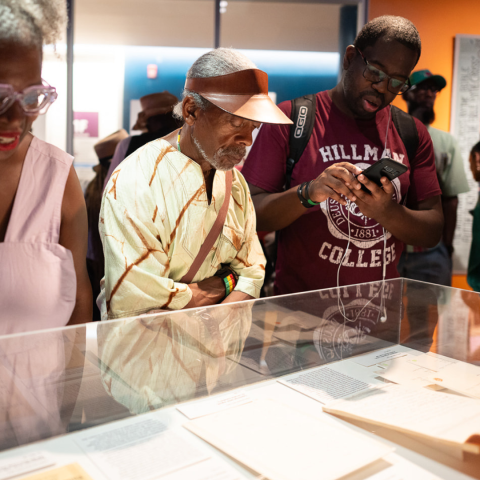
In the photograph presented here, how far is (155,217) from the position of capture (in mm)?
1480

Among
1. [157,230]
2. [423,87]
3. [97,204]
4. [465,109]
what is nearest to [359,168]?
[157,230]

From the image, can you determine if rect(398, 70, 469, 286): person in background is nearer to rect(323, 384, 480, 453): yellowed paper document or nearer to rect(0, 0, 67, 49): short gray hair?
rect(323, 384, 480, 453): yellowed paper document

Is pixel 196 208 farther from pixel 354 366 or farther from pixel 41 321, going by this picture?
pixel 354 366

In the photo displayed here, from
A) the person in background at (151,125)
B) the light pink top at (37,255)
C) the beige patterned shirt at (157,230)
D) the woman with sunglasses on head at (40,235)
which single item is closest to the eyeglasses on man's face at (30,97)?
the woman with sunglasses on head at (40,235)

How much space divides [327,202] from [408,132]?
0.44m

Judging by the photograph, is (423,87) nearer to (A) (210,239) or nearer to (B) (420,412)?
(A) (210,239)

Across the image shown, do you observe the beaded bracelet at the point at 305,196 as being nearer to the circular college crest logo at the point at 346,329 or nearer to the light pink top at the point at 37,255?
the circular college crest logo at the point at 346,329

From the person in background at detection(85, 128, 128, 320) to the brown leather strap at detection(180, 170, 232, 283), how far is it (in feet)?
1.35

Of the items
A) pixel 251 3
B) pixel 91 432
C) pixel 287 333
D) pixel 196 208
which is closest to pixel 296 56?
pixel 251 3


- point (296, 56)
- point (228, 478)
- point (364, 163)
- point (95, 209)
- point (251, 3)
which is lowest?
point (228, 478)

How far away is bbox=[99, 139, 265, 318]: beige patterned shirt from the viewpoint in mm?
1435

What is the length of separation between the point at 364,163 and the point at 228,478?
1385 mm

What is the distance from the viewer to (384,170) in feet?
5.19

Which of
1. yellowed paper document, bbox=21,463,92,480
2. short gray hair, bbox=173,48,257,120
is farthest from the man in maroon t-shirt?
yellowed paper document, bbox=21,463,92,480
